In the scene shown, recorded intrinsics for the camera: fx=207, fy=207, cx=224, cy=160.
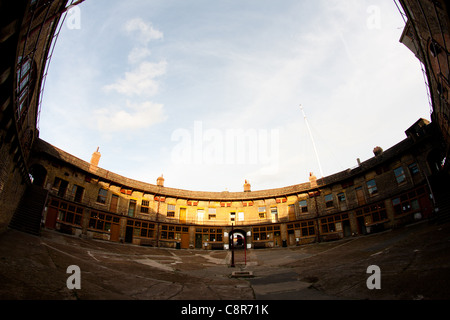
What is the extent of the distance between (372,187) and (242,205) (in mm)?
15336

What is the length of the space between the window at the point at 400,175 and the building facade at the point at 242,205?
0.30 ft

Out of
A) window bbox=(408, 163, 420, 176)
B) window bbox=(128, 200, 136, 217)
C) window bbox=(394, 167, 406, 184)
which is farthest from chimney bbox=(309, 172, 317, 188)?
window bbox=(128, 200, 136, 217)

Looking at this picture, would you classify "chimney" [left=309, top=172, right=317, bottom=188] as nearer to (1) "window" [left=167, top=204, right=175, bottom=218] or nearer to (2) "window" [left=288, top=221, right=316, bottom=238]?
(2) "window" [left=288, top=221, right=316, bottom=238]

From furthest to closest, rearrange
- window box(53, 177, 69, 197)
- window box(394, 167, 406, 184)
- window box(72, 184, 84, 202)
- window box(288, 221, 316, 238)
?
window box(288, 221, 316, 238) → window box(72, 184, 84, 202) → window box(53, 177, 69, 197) → window box(394, 167, 406, 184)

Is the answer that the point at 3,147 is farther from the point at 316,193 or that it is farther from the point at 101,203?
the point at 316,193

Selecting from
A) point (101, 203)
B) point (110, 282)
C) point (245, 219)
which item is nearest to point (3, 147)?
point (110, 282)

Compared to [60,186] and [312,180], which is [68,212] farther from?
[312,180]

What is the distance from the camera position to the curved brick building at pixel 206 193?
8.24m

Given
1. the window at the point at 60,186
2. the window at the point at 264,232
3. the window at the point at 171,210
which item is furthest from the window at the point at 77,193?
the window at the point at 264,232

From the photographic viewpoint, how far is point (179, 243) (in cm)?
2605

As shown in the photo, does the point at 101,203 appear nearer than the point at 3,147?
No

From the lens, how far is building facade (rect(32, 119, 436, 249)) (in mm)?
18266
